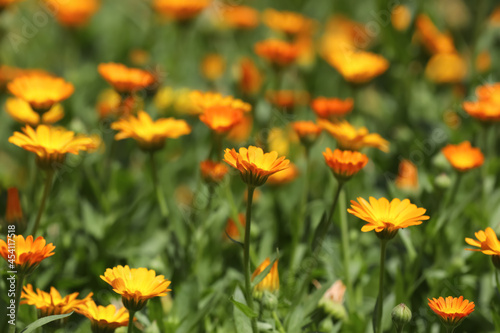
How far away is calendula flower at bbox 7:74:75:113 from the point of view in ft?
4.70

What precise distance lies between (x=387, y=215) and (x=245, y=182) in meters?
0.25

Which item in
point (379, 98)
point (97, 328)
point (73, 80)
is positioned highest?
point (97, 328)

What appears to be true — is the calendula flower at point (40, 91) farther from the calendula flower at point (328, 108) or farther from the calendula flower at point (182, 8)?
the calendula flower at point (182, 8)

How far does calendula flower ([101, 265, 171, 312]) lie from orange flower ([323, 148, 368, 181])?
15.3 inches

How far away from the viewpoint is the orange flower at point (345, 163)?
4.03 ft

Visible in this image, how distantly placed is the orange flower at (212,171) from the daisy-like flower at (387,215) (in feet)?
1.28

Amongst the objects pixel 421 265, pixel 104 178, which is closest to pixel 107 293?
pixel 104 178

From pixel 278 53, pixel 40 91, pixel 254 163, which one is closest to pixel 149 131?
pixel 40 91

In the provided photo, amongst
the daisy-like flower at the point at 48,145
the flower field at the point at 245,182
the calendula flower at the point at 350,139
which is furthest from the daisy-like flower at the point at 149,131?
the calendula flower at the point at 350,139

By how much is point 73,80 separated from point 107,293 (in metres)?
1.07

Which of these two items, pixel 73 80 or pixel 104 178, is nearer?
pixel 104 178

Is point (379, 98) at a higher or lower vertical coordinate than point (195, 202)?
lower

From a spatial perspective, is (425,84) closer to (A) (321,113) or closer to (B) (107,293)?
(A) (321,113)

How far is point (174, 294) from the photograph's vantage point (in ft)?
4.86
